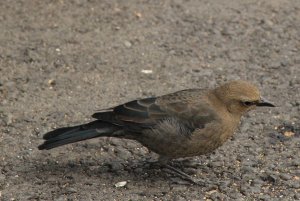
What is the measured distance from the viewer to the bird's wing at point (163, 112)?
5.53 meters

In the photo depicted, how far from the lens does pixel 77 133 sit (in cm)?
566

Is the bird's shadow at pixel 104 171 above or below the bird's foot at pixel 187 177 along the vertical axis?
below

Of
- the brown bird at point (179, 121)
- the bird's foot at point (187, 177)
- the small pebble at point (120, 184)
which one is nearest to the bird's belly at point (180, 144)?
the brown bird at point (179, 121)

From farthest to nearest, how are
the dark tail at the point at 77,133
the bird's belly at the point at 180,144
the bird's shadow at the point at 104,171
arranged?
the bird's shadow at the point at 104,171 → the dark tail at the point at 77,133 → the bird's belly at the point at 180,144

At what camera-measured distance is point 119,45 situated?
810 centimetres

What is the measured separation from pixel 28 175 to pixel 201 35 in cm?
347

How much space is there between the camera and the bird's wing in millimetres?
5527

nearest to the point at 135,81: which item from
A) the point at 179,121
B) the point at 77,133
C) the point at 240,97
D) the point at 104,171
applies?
the point at 104,171

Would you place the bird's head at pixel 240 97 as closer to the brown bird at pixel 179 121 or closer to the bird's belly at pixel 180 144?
the brown bird at pixel 179 121

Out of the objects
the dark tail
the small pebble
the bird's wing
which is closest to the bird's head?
the bird's wing

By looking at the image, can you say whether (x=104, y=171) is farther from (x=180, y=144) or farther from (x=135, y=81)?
(x=135, y=81)

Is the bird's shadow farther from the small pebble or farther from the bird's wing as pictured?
the bird's wing

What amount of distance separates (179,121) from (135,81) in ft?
6.44

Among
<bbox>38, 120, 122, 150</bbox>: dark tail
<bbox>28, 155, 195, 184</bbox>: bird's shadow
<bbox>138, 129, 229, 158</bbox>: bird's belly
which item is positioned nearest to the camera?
<bbox>138, 129, 229, 158</bbox>: bird's belly
